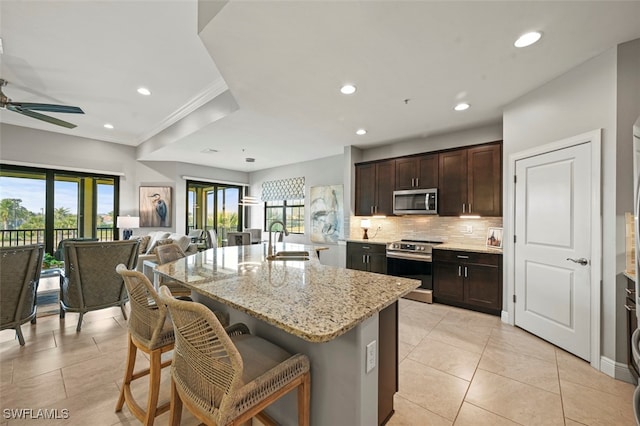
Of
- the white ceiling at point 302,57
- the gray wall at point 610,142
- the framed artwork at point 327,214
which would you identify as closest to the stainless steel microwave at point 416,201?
the white ceiling at point 302,57

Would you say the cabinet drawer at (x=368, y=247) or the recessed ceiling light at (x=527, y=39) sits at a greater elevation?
the recessed ceiling light at (x=527, y=39)

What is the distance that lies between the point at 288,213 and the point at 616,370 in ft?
20.1

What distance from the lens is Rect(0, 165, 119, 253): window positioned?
486 centimetres

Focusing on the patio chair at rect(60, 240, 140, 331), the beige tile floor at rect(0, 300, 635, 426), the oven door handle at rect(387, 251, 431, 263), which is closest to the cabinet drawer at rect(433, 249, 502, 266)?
the oven door handle at rect(387, 251, 431, 263)

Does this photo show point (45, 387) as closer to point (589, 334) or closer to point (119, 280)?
point (119, 280)

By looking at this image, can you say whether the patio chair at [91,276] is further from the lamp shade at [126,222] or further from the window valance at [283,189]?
the window valance at [283,189]

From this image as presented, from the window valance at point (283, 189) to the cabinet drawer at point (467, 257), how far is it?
12.3ft

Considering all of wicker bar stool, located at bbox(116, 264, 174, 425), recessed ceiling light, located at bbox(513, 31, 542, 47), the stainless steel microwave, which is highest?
recessed ceiling light, located at bbox(513, 31, 542, 47)

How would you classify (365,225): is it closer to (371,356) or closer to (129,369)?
(371,356)

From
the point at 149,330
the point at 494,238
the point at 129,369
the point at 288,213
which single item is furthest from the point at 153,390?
the point at 288,213

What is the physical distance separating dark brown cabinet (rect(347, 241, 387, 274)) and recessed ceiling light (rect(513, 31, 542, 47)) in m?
3.07

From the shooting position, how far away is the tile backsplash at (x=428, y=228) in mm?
3977

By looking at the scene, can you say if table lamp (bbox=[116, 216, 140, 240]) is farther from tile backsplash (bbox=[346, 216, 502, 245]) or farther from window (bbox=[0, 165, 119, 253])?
tile backsplash (bbox=[346, 216, 502, 245])

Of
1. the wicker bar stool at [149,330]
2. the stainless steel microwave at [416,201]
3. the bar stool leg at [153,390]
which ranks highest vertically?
the stainless steel microwave at [416,201]
